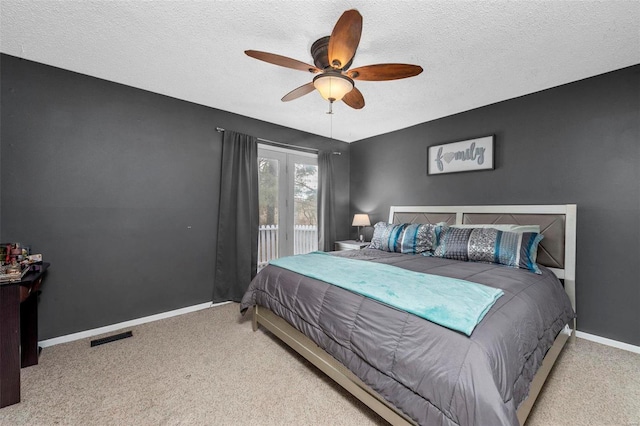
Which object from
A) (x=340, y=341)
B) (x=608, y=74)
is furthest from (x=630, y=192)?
(x=340, y=341)

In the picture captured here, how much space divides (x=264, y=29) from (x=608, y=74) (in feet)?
10.7

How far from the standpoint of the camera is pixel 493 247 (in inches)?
106

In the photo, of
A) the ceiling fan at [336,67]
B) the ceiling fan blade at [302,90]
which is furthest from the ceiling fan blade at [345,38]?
the ceiling fan blade at [302,90]

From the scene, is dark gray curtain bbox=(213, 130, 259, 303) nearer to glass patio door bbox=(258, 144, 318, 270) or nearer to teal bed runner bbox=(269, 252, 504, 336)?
glass patio door bbox=(258, 144, 318, 270)

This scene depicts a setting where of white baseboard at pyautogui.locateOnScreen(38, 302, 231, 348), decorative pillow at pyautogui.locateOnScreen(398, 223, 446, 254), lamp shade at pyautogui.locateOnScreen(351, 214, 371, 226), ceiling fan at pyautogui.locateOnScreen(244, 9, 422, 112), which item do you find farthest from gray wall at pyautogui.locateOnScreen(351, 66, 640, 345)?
white baseboard at pyautogui.locateOnScreen(38, 302, 231, 348)

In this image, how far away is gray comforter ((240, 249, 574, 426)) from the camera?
1.22 meters

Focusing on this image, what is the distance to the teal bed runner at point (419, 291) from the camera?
56.7 inches

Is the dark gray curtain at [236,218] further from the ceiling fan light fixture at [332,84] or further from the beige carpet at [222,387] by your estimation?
the ceiling fan light fixture at [332,84]

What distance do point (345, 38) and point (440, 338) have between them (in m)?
1.79

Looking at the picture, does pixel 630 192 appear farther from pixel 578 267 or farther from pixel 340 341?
pixel 340 341

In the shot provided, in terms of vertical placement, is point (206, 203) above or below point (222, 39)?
below

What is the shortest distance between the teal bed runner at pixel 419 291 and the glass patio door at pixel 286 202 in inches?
73.3

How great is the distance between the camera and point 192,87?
9.89ft

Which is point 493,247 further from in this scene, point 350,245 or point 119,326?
point 119,326
